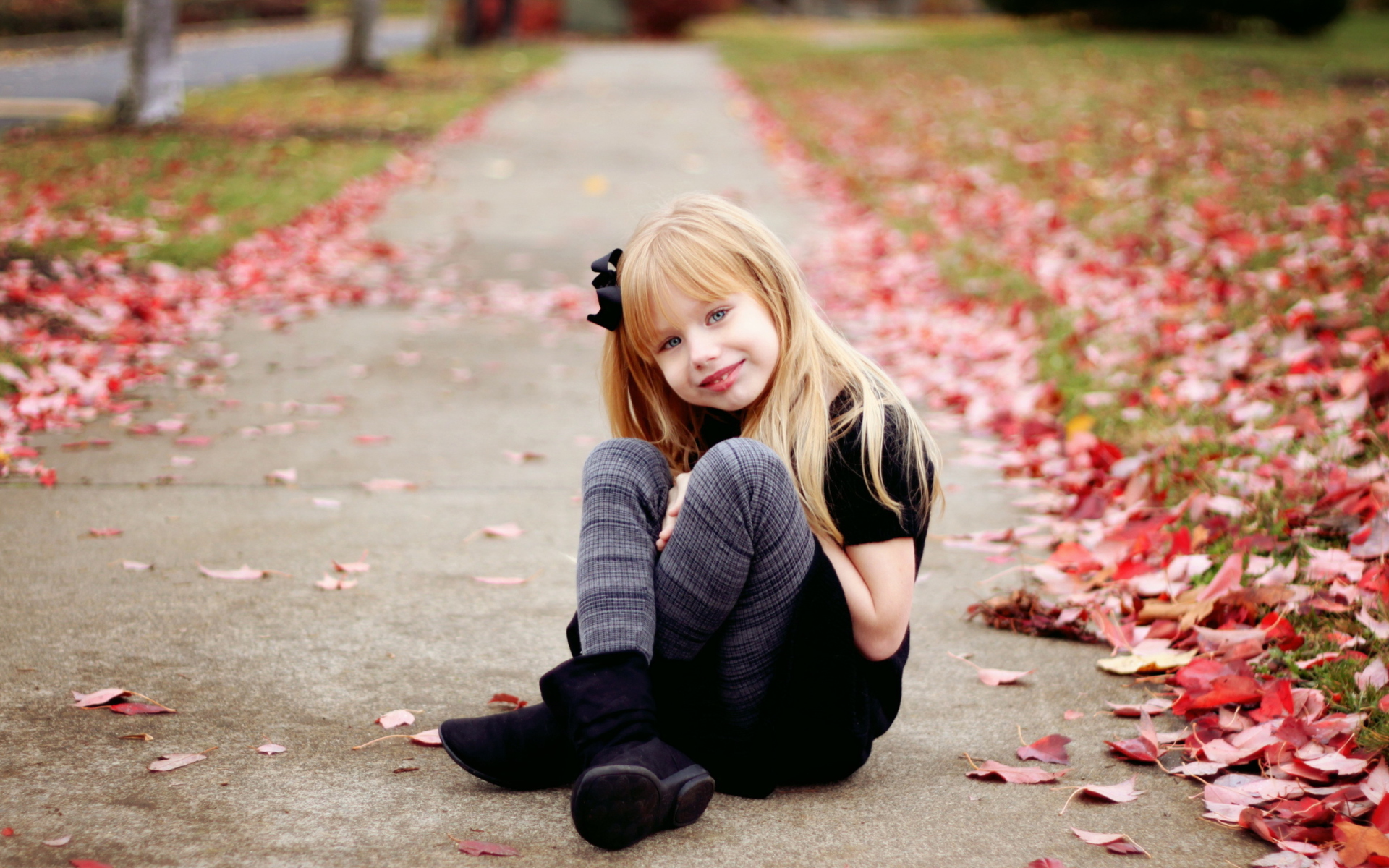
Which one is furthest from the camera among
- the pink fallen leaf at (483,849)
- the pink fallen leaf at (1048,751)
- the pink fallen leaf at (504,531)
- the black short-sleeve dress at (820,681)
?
the pink fallen leaf at (504,531)

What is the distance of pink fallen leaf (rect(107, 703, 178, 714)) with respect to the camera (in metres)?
2.30

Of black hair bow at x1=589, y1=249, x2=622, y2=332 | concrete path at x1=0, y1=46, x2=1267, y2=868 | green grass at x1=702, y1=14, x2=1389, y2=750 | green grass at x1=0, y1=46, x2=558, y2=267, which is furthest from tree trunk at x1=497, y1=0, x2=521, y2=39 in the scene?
black hair bow at x1=589, y1=249, x2=622, y2=332

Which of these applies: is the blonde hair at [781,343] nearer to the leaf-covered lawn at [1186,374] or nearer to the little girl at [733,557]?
the little girl at [733,557]

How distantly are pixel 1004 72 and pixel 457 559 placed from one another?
518 inches

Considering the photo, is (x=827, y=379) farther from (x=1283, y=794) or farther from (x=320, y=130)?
(x=320, y=130)

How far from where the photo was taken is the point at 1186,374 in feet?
14.3

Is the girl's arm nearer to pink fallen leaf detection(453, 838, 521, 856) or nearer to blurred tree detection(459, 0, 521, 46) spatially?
pink fallen leaf detection(453, 838, 521, 856)

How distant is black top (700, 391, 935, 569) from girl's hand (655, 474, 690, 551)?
0.79 ft

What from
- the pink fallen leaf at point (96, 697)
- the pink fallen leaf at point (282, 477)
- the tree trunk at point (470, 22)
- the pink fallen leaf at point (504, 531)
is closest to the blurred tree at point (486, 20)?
the tree trunk at point (470, 22)

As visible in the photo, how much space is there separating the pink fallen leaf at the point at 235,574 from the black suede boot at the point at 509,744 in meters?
1.17

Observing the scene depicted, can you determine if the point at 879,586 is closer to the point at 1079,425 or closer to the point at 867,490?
the point at 867,490

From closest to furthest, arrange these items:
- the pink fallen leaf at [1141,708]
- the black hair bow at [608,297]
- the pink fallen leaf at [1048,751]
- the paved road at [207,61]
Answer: the black hair bow at [608,297] < the pink fallen leaf at [1048,751] < the pink fallen leaf at [1141,708] < the paved road at [207,61]

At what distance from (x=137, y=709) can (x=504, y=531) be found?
1246 millimetres

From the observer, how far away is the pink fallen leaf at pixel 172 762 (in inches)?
82.4
